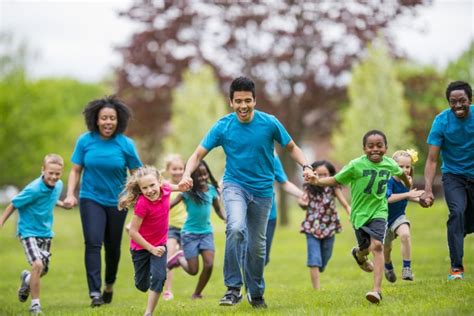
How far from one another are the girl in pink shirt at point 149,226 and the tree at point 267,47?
901 inches

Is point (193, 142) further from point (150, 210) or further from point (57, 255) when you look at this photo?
point (150, 210)

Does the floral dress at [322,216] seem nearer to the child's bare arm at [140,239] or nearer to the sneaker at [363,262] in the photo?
the sneaker at [363,262]

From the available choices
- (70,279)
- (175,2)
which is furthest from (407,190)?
(175,2)

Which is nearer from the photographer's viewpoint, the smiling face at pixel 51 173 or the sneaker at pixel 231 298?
the sneaker at pixel 231 298

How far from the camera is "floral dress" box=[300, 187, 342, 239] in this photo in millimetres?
11797

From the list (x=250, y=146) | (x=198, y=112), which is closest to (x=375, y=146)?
(x=250, y=146)

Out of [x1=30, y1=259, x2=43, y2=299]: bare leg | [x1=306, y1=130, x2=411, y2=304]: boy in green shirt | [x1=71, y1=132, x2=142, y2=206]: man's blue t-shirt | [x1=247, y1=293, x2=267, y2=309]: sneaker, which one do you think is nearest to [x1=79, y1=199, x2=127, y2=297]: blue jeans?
[x1=71, y1=132, x2=142, y2=206]: man's blue t-shirt

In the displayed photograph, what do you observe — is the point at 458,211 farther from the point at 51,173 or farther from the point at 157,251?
the point at 51,173

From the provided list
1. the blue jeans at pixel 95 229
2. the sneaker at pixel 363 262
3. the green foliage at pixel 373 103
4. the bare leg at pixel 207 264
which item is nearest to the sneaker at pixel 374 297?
the sneaker at pixel 363 262

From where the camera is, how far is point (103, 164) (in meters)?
11.0

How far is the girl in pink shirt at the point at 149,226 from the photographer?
866cm

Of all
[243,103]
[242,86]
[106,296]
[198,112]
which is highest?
[198,112]

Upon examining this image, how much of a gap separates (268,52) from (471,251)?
16200 millimetres

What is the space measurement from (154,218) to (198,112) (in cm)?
2385
